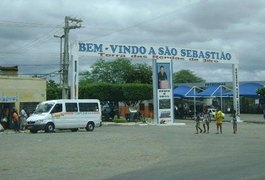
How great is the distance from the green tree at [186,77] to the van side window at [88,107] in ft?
345

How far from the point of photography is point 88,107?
1389 inches

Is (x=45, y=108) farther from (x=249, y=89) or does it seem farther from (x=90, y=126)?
(x=249, y=89)

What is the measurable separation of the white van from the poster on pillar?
9.43 metres

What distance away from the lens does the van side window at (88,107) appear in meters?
34.8

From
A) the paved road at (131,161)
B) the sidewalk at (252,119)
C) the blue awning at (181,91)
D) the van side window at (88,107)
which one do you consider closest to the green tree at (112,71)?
the blue awning at (181,91)

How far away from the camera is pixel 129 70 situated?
9344 cm

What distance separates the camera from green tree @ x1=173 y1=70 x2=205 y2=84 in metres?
141

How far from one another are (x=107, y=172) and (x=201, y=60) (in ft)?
118

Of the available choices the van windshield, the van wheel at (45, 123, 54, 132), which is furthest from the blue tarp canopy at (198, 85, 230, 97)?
the van wheel at (45, 123, 54, 132)

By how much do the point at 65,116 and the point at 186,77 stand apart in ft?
362

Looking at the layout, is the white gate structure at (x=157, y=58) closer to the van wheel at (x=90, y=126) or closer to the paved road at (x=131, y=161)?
the van wheel at (x=90, y=126)

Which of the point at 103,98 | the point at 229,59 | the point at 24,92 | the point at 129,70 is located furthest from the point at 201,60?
the point at 129,70

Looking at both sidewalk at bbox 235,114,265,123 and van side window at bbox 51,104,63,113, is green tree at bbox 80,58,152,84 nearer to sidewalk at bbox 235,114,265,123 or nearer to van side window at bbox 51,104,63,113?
sidewalk at bbox 235,114,265,123

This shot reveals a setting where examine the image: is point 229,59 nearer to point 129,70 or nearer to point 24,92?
point 24,92
